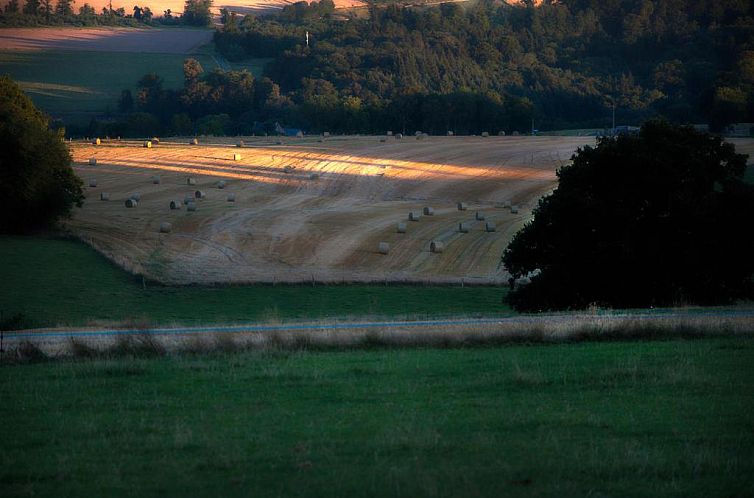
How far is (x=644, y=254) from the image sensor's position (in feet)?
90.6

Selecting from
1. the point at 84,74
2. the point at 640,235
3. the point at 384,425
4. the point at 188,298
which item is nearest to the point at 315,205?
the point at 188,298

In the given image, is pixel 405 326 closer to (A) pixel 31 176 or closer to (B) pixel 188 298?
(B) pixel 188 298

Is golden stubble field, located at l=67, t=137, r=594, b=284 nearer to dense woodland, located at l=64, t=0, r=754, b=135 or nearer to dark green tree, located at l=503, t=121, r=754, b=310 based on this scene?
dark green tree, located at l=503, t=121, r=754, b=310

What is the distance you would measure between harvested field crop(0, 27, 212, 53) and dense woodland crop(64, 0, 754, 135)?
945 cm

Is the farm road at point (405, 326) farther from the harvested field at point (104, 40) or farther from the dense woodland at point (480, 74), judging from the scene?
the harvested field at point (104, 40)

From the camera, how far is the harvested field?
163m

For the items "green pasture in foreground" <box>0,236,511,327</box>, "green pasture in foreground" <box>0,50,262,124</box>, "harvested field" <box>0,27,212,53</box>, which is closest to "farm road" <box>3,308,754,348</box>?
"green pasture in foreground" <box>0,236,511,327</box>

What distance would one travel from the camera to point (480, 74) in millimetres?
149750

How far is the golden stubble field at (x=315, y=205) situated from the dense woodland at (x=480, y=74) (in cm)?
1767

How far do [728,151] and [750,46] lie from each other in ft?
389

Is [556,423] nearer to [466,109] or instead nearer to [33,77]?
[466,109]

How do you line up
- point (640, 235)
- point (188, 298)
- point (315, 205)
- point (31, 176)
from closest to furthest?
1. point (640, 235)
2. point (188, 298)
3. point (31, 176)
4. point (315, 205)

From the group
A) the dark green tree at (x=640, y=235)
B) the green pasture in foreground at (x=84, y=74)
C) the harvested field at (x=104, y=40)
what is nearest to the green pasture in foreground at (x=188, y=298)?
the dark green tree at (x=640, y=235)

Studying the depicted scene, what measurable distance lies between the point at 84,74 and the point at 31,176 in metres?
103
